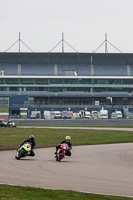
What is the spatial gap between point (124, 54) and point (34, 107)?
35.4m

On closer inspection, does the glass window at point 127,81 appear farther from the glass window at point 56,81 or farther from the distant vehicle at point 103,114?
the distant vehicle at point 103,114

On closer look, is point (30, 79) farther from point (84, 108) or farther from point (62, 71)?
point (84, 108)

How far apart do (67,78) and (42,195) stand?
369ft

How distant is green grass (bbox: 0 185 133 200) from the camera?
1154cm

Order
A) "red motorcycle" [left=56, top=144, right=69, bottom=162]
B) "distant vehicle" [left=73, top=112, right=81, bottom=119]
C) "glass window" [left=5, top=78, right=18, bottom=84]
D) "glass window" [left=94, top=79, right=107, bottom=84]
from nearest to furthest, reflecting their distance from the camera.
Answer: "red motorcycle" [left=56, top=144, right=69, bottom=162] → "distant vehicle" [left=73, top=112, right=81, bottom=119] → "glass window" [left=5, top=78, right=18, bottom=84] → "glass window" [left=94, top=79, right=107, bottom=84]

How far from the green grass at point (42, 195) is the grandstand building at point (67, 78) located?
107m

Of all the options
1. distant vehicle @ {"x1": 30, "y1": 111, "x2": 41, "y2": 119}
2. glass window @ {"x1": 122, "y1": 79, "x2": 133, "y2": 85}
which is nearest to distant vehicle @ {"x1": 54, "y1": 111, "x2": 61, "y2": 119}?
distant vehicle @ {"x1": 30, "y1": 111, "x2": 41, "y2": 119}

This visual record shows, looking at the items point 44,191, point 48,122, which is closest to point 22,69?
point 48,122

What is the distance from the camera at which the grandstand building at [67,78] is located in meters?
123

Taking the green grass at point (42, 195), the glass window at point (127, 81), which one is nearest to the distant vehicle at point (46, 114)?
the glass window at point (127, 81)

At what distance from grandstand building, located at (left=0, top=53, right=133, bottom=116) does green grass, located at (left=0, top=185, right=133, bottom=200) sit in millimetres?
106649

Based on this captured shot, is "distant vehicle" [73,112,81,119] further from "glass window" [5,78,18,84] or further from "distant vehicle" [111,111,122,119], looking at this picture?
"glass window" [5,78,18,84]

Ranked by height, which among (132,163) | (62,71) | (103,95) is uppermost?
(62,71)

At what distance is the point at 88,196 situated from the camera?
38.8 feet
